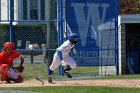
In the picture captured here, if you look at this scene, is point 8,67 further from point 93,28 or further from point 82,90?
point 93,28

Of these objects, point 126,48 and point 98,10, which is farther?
point 126,48

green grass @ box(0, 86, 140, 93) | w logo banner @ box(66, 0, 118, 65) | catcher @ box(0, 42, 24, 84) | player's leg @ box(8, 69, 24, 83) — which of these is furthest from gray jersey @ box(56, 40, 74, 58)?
w logo banner @ box(66, 0, 118, 65)

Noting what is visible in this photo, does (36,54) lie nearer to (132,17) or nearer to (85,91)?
(132,17)

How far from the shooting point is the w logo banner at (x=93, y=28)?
21.8 meters

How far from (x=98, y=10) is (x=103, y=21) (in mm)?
525

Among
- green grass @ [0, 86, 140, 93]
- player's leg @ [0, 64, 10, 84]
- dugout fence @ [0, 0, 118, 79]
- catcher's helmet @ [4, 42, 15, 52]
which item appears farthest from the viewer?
dugout fence @ [0, 0, 118, 79]

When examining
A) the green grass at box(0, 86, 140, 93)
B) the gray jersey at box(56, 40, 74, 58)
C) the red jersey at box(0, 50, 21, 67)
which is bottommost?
the green grass at box(0, 86, 140, 93)

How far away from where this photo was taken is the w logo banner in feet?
71.5

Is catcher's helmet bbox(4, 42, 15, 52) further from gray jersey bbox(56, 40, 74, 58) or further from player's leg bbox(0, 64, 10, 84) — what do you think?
gray jersey bbox(56, 40, 74, 58)

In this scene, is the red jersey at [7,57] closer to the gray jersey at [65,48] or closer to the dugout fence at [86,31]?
the gray jersey at [65,48]

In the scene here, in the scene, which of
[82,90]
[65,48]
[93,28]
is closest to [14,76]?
[65,48]

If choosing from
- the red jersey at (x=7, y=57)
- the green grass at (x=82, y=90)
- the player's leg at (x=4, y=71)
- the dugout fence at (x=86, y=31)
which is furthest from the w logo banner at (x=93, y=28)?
the green grass at (x=82, y=90)

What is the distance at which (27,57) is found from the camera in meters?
24.1

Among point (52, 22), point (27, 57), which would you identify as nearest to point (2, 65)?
point (52, 22)
